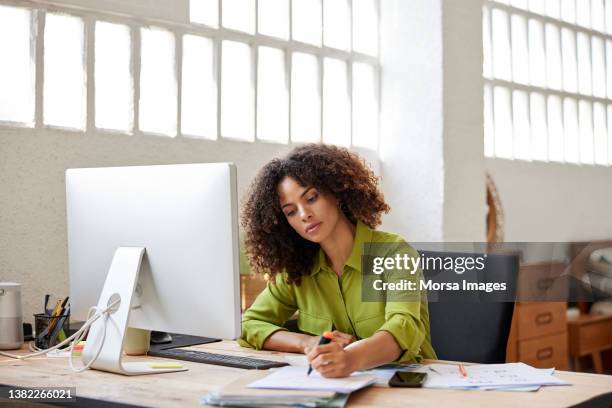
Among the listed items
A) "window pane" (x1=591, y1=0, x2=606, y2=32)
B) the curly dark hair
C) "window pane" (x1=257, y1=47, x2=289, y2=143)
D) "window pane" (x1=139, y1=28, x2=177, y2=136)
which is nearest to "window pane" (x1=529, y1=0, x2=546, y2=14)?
"window pane" (x1=591, y1=0, x2=606, y2=32)

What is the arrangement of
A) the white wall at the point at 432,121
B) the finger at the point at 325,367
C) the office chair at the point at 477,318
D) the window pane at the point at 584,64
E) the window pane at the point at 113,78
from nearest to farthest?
the finger at the point at 325,367 → the office chair at the point at 477,318 → the window pane at the point at 113,78 → the white wall at the point at 432,121 → the window pane at the point at 584,64

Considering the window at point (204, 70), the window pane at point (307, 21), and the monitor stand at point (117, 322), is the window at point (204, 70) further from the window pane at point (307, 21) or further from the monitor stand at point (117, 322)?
the monitor stand at point (117, 322)

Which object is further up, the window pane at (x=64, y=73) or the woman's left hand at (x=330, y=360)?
the window pane at (x=64, y=73)

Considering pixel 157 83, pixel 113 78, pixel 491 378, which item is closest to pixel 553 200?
pixel 157 83

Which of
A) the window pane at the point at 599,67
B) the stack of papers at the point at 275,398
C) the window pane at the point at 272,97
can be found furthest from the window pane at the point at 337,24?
the stack of papers at the point at 275,398

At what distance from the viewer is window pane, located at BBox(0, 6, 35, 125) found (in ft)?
10.3

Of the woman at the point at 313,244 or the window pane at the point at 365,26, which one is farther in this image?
the window pane at the point at 365,26

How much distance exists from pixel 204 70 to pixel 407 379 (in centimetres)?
245

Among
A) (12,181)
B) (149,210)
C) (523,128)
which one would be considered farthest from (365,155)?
(149,210)

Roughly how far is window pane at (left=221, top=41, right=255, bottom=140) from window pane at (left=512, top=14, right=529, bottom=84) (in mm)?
2483

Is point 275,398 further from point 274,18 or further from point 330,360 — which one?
point 274,18

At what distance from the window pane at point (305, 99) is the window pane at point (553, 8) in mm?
2566

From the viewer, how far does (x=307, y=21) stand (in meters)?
4.53

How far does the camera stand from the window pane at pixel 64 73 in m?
3.28
